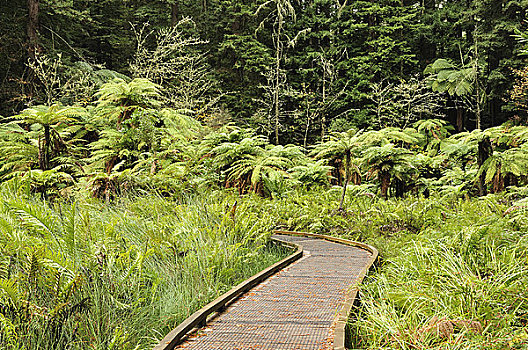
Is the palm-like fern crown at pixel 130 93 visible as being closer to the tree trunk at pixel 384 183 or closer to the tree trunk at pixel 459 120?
the tree trunk at pixel 384 183

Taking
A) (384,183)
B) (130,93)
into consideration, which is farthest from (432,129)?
(130,93)

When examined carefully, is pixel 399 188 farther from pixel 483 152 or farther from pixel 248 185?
pixel 248 185

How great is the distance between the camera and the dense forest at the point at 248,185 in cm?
318

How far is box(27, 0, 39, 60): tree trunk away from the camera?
48.2 feet

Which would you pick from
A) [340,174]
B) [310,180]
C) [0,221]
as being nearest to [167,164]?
[310,180]

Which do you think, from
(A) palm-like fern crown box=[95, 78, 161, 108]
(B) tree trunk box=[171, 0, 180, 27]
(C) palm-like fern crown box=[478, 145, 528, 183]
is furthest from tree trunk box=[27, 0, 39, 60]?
(C) palm-like fern crown box=[478, 145, 528, 183]

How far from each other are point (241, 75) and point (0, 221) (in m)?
22.1

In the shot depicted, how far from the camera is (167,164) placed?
31.0 ft

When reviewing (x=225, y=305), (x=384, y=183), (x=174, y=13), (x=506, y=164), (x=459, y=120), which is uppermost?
(x=174, y=13)

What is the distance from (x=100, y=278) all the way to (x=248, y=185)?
22.3ft

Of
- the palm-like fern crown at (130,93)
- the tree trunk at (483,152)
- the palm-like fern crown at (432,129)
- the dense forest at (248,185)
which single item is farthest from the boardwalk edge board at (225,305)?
the palm-like fern crown at (432,129)

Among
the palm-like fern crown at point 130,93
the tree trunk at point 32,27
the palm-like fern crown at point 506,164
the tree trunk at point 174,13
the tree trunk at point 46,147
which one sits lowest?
the palm-like fern crown at point 506,164

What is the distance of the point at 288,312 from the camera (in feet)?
12.3

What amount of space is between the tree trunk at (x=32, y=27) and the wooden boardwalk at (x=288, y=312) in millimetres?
13269
